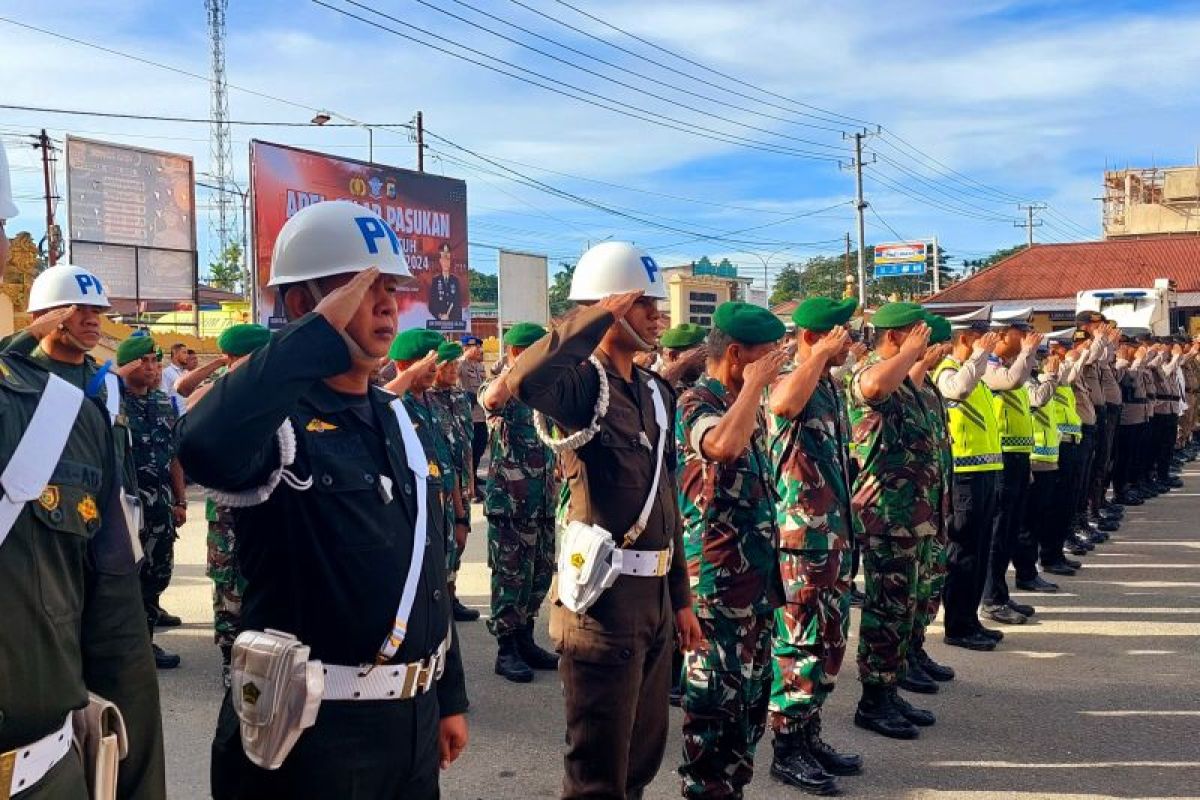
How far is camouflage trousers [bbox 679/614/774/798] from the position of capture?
12.8ft

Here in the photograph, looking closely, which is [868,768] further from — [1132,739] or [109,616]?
[109,616]

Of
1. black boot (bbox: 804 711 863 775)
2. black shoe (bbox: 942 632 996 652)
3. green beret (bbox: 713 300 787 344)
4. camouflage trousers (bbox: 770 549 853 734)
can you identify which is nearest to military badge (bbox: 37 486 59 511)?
green beret (bbox: 713 300 787 344)

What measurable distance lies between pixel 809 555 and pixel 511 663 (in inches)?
96.6

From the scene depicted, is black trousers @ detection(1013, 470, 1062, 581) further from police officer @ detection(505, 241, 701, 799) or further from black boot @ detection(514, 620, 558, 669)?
police officer @ detection(505, 241, 701, 799)

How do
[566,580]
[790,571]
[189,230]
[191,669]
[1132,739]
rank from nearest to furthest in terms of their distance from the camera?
[566,580]
[790,571]
[1132,739]
[191,669]
[189,230]

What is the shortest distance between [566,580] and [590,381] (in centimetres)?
67

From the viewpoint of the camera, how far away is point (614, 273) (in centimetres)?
407


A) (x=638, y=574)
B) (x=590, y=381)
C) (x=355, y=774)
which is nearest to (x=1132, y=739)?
(x=638, y=574)

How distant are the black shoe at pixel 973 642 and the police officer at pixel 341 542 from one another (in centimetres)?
527

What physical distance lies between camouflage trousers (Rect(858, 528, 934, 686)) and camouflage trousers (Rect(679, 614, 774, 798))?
1517 millimetres

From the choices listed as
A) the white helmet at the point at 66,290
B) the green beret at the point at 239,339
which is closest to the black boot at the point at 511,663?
the green beret at the point at 239,339

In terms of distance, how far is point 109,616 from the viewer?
6.64 ft

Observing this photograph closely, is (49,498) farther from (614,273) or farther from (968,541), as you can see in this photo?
(968,541)

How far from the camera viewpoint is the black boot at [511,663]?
6.27m
